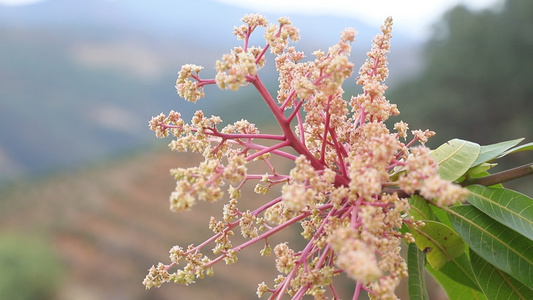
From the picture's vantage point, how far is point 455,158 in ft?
4.08

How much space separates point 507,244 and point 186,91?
2.77 ft

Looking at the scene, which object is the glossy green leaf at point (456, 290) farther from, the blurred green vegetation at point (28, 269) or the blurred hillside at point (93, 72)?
the blurred hillside at point (93, 72)

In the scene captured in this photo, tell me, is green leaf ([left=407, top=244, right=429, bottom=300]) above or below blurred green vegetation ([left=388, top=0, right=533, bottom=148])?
below

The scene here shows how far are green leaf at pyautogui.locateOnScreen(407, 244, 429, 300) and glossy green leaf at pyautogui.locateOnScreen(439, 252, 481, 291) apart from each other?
0.43ft

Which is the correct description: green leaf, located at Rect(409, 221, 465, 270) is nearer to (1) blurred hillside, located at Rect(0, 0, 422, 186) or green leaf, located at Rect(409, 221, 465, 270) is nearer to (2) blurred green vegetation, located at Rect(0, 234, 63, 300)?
(2) blurred green vegetation, located at Rect(0, 234, 63, 300)

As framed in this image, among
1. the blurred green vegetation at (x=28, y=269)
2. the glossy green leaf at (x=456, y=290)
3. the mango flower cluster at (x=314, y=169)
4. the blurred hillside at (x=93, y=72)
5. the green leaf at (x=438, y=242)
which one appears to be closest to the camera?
the mango flower cluster at (x=314, y=169)

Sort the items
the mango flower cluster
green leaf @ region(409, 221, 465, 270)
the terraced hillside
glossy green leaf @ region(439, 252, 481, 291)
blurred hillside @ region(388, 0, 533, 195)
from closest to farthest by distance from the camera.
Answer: the mango flower cluster, green leaf @ region(409, 221, 465, 270), glossy green leaf @ region(439, 252, 481, 291), blurred hillside @ region(388, 0, 533, 195), the terraced hillside

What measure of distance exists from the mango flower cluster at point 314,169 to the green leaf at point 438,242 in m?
0.13

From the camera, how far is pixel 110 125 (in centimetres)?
2048

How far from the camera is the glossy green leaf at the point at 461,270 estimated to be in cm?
133

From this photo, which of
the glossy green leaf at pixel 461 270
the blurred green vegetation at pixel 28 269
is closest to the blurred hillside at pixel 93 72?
the blurred green vegetation at pixel 28 269

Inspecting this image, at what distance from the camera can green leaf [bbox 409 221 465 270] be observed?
118 cm

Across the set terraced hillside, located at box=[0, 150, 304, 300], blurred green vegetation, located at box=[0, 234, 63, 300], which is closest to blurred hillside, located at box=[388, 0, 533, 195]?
terraced hillside, located at box=[0, 150, 304, 300]

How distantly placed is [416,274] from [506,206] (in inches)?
10.7
